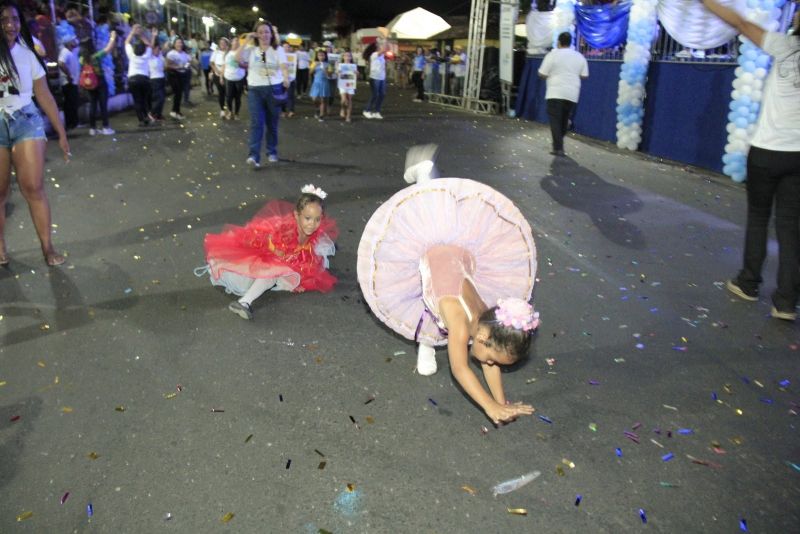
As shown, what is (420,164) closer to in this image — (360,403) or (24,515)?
(360,403)

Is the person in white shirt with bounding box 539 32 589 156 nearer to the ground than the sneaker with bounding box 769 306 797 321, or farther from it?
farther from it

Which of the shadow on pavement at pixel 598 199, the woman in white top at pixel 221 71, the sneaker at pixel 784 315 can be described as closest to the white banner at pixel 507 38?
the woman in white top at pixel 221 71

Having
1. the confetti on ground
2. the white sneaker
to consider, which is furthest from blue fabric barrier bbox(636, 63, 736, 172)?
the confetti on ground

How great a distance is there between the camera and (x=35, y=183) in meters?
5.07

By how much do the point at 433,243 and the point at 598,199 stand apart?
5230mm

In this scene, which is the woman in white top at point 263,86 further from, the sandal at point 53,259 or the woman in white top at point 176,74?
the woman in white top at point 176,74

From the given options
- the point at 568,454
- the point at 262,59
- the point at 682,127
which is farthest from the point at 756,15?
the point at 568,454

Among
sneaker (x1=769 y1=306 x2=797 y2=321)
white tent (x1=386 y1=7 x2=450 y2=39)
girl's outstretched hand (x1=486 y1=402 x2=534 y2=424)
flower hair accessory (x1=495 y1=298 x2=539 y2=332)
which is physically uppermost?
white tent (x1=386 y1=7 x2=450 y2=39)

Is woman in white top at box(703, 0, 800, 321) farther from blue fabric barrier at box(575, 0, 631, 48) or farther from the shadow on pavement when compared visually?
blue fabric barrier at box(575, 0, 631, 48)

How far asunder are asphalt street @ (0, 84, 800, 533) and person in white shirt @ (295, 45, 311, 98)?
53.8 ft

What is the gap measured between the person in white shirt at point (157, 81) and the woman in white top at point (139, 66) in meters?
0.35

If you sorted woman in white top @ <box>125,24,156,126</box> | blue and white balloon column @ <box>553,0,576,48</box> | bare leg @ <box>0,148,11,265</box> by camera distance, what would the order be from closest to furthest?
1. bare leg @ <box>0,148,11,265</box>
2. woman in white top @ <box>125,24,156,126</box>
3. blue and white balloon column @ <box>553,0,576,48</box>

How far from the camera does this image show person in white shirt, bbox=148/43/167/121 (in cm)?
1383

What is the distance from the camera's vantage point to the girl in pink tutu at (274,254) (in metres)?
4.62
